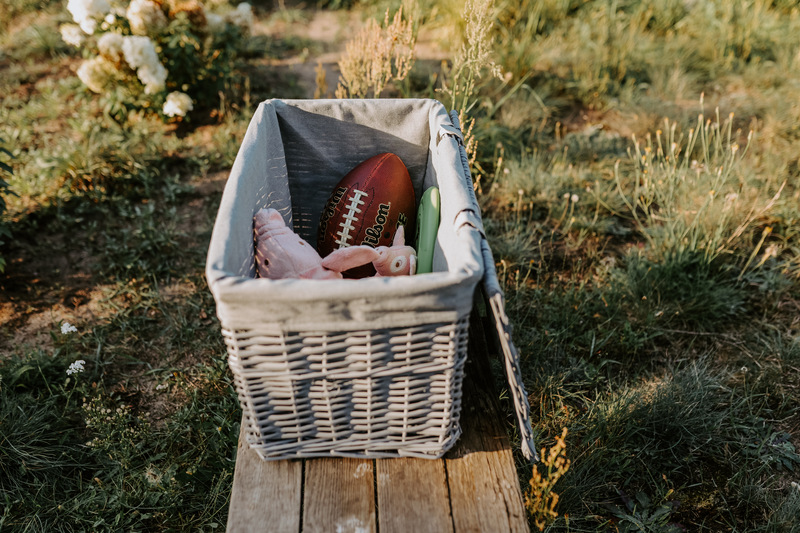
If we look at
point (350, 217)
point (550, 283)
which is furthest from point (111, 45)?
point (550, 283)

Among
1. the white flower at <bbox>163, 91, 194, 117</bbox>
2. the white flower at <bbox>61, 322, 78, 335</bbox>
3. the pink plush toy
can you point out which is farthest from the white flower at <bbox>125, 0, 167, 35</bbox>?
the pink plush toy

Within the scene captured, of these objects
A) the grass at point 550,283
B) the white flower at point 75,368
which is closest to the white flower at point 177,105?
the grass at point 550,283

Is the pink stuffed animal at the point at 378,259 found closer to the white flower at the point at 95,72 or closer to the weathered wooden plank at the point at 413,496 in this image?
the weathered wooden plank at the point at 413,496

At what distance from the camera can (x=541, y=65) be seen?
15.1ft

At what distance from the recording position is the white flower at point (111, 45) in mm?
3514

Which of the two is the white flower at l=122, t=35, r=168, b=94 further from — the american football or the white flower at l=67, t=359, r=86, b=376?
the american football

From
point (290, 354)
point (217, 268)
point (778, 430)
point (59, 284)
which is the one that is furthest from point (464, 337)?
point (59, 284)

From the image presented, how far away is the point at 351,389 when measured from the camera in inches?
54.6

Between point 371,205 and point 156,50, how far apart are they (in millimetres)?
2678

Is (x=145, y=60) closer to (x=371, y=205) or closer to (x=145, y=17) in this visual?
(x=145, y=17)

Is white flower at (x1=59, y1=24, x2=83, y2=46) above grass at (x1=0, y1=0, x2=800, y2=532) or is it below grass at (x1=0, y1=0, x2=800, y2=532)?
above

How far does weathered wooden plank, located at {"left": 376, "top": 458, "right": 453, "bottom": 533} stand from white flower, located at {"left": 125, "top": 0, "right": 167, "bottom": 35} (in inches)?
137

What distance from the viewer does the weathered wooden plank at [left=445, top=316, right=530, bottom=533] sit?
4.85 ft

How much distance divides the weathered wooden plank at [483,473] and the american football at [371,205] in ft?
2.31
